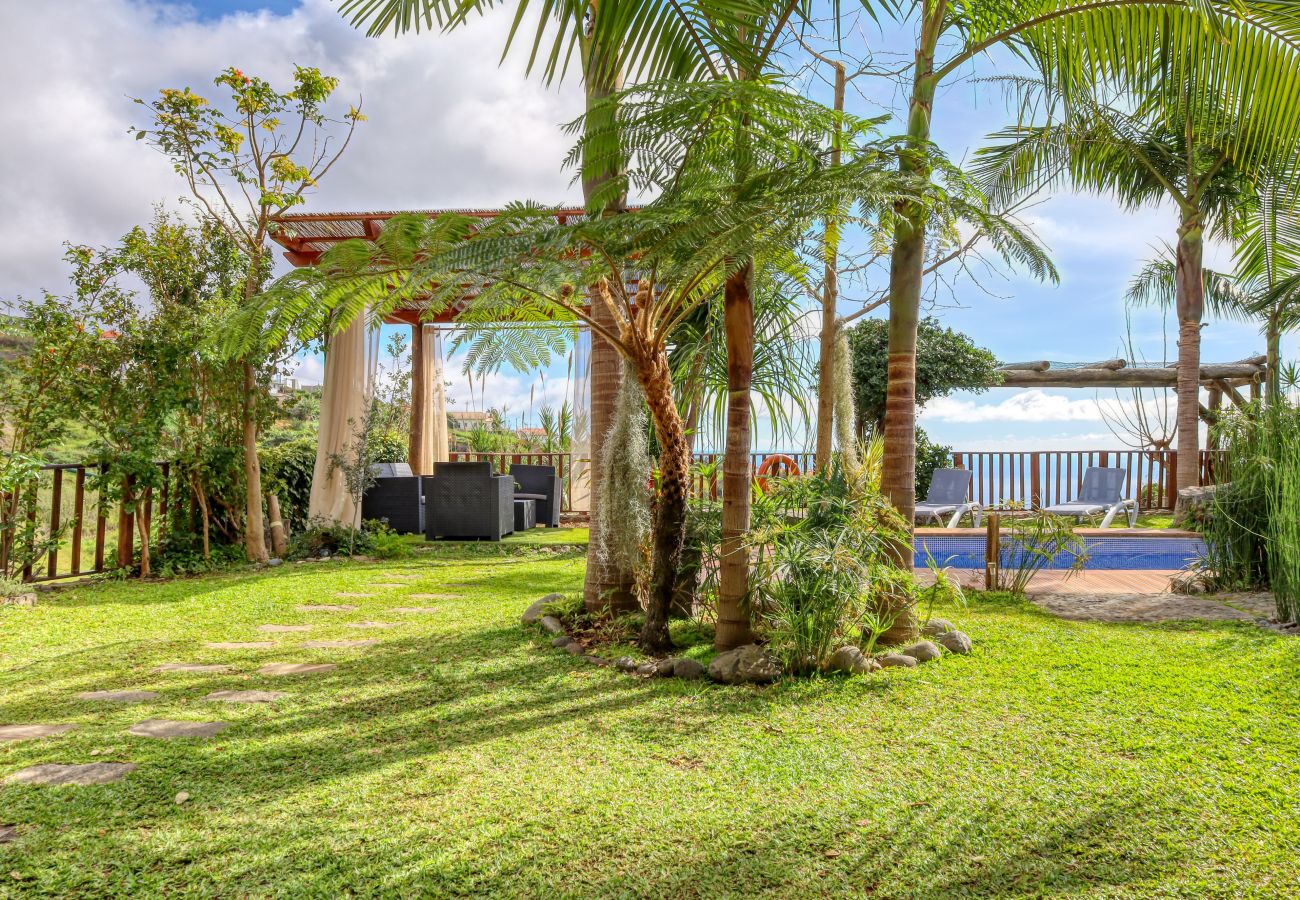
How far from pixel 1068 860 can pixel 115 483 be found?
6.17 metres

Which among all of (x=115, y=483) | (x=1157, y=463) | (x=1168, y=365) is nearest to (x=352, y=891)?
(x=115, y=483)

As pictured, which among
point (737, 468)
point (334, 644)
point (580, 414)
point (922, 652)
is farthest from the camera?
point (580, 414)

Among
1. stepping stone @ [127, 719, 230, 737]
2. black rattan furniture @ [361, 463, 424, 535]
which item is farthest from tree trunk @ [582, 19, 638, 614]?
black rattan furniture @ [361, 463, 424, 535]

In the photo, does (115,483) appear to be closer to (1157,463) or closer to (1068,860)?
(1068,860)

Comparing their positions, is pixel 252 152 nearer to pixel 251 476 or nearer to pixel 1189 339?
pixel 251 476

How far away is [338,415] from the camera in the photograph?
7789 mm

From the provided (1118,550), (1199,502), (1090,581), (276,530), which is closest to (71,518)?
(276,530)

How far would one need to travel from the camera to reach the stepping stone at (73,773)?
2.13 m

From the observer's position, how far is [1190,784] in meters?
2.04

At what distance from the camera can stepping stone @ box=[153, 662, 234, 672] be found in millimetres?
3320

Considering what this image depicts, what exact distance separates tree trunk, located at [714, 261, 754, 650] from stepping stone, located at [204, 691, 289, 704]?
1.74 m

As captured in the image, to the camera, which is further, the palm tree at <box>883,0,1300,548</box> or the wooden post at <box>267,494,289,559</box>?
the wooden post at <box>267,494,289,559</box>

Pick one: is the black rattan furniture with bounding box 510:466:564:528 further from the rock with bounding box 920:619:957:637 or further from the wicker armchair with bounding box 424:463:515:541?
the rock with bounding box 920:619:957:637

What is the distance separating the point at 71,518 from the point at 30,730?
3743mm
